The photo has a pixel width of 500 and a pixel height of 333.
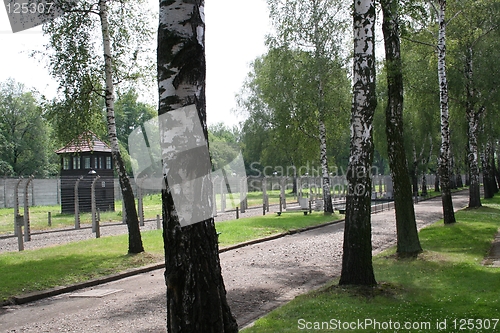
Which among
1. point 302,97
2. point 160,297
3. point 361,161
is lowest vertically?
point 160,297

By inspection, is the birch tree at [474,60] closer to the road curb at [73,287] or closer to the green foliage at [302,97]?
the green foliage at [302,97]

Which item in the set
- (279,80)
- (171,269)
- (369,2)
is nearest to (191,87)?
(171,269)

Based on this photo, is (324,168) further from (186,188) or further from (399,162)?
(186,188)

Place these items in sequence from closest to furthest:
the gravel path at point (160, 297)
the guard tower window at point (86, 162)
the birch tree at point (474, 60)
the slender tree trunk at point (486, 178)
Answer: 1. the gravel path at point (160, 297)
2. the birch tree at point (474, 60)
3. the guard tower window at point (86, 162)
4. the slender tree trunk at point (486, 178)

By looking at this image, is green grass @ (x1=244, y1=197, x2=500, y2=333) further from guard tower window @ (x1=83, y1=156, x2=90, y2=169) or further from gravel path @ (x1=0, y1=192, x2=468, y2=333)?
guard tower window @ (x1=83, y1=156, x2=90, y2=169)

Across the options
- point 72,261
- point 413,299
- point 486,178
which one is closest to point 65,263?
point 72,261

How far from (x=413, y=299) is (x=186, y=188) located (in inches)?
180

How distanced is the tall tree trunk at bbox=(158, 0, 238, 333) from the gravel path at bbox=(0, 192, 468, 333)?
2.64 metres

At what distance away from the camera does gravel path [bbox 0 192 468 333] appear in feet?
24.8

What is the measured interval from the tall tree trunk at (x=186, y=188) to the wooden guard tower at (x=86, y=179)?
18364mm

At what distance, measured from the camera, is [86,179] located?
80.5ft

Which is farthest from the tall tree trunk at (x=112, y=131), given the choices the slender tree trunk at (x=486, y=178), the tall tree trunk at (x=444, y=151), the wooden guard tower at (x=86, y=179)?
the slender tree trunk at (x=486, y=178)

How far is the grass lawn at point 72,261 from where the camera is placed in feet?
34.2

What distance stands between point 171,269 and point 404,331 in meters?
3.06
